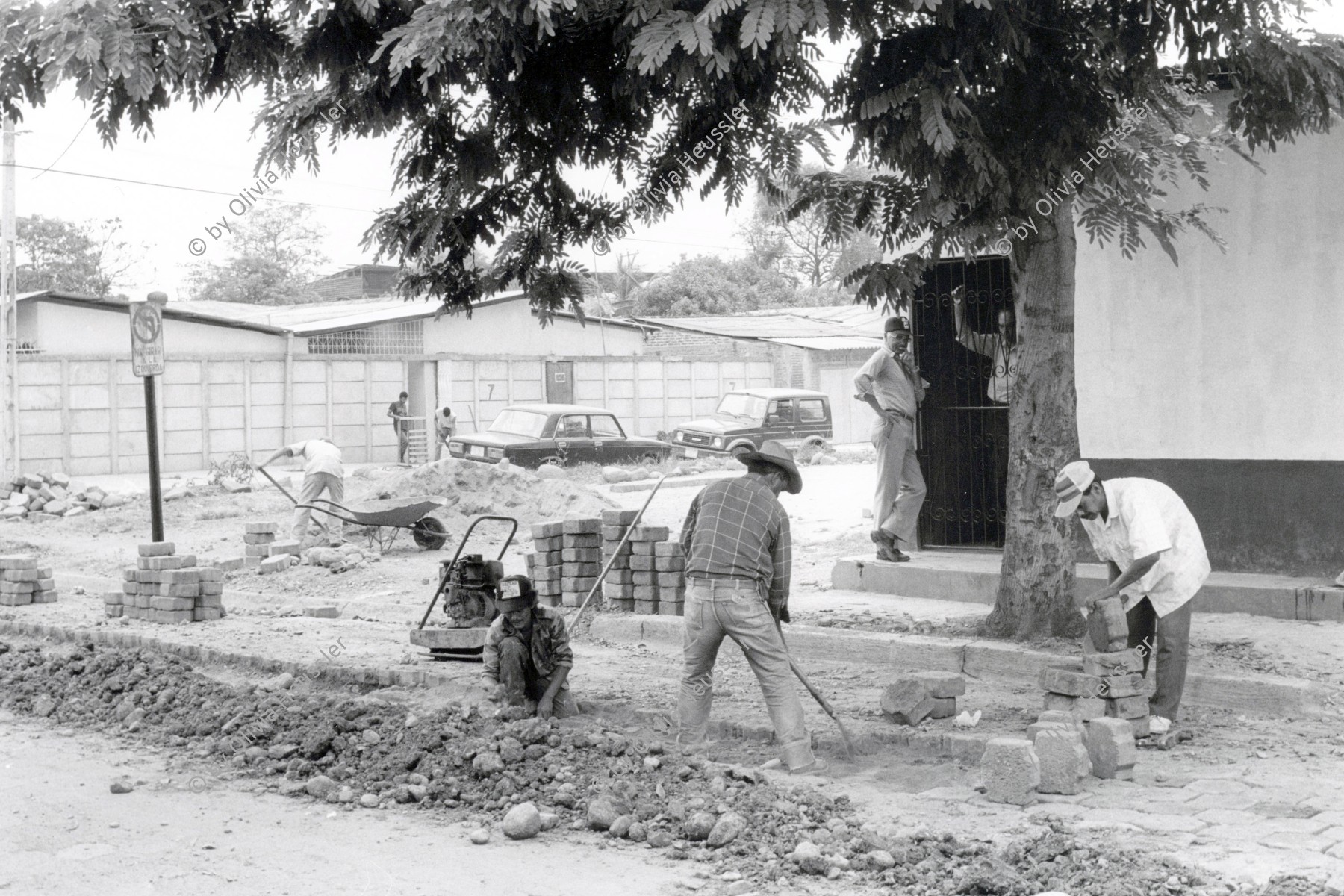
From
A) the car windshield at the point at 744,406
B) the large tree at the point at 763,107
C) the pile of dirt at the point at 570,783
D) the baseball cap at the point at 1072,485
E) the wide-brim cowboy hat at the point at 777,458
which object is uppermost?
the large tree at the point at 763,107

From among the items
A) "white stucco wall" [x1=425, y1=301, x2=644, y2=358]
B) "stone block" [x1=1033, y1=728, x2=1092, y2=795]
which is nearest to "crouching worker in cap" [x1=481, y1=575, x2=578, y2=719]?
"stone block" [x1=1033, y1=728, x2=1092, y2=795]

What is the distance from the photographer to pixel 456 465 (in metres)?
19.1

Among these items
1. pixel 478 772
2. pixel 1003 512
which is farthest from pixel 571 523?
pixel 478 772

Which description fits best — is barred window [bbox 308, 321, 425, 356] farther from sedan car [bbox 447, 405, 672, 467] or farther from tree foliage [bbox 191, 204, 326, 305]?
tree foliage [bbox 191, 204, 326, 305]

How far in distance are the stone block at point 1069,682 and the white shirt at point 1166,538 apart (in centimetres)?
63

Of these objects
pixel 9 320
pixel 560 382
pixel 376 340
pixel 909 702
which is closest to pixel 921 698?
pixel 909 702

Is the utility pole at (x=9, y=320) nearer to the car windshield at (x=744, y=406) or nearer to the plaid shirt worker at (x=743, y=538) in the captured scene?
the car windshield at (x=744, y=406)

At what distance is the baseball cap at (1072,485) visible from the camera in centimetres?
665

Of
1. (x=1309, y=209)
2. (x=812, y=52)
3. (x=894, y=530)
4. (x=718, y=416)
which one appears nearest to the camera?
(x=812, y=52)

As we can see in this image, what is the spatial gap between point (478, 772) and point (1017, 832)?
7.99 feet

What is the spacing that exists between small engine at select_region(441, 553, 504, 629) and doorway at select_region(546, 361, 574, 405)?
23.5 metres

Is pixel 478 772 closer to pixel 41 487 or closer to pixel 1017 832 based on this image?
pixel 1017 832

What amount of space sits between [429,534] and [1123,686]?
32.5 ft

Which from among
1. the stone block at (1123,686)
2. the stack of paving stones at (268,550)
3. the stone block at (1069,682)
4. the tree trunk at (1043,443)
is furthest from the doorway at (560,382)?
the stone block at (1123,686)
